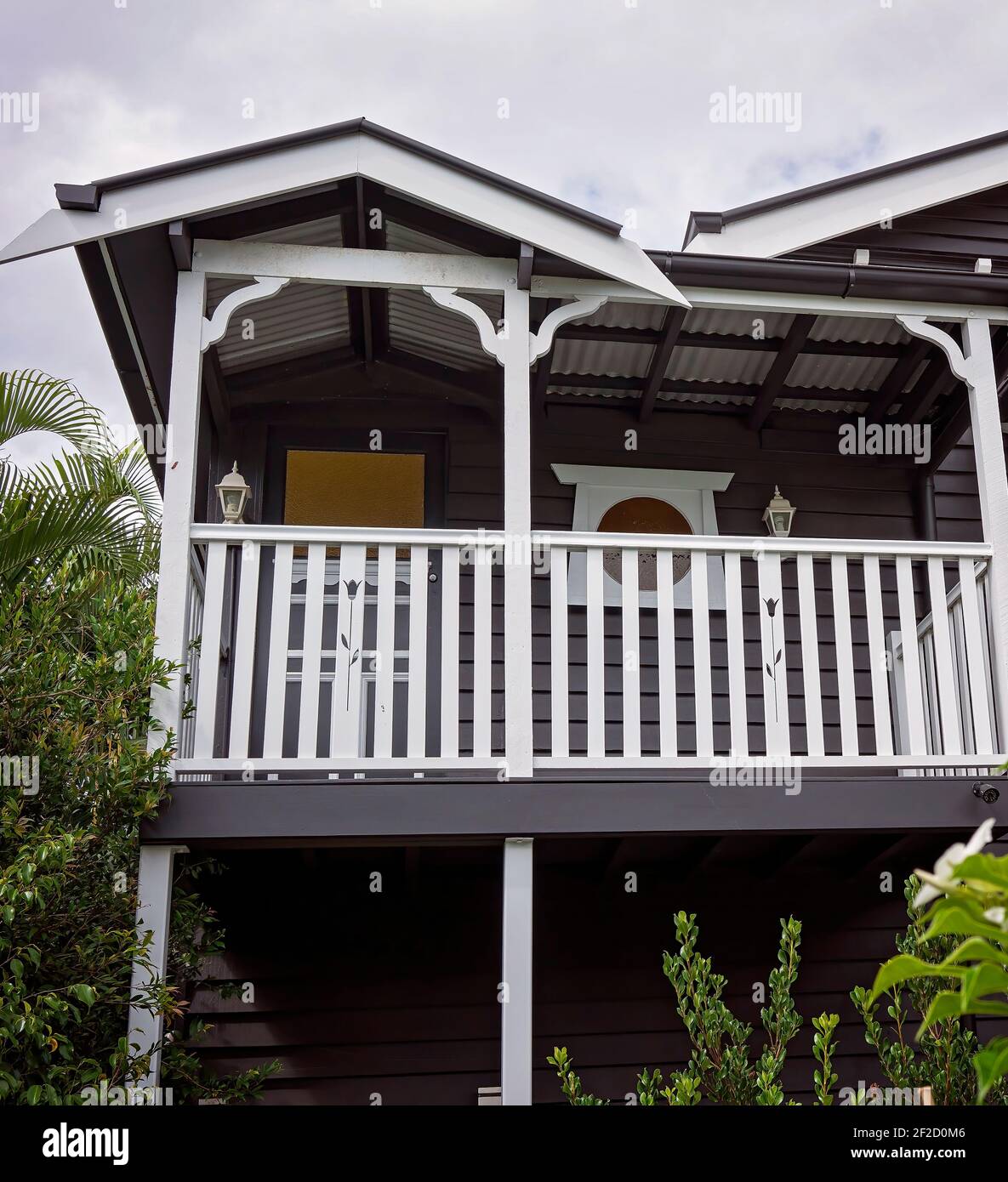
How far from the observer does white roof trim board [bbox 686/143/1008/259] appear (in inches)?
240

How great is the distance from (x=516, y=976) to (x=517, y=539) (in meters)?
1.85

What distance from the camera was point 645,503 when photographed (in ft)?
22.6

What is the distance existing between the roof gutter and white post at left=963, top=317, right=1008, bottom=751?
8.0 inches

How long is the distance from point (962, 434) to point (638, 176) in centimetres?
1872

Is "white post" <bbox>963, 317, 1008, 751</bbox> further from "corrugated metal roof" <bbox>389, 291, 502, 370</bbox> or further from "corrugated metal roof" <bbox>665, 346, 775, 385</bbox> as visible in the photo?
"corrugated metal roof" <bbox>389, 291, 502, 370</bbox>

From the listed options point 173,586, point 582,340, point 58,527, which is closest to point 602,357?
point 582,340

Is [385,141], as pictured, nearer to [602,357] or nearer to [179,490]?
[179,490]

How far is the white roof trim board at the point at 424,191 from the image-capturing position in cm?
483

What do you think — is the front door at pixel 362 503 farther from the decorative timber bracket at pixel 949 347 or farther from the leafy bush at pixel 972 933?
the leafy bush at pixel 972 933

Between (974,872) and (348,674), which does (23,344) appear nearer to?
(348,674)

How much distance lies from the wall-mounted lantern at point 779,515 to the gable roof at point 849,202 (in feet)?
4.78

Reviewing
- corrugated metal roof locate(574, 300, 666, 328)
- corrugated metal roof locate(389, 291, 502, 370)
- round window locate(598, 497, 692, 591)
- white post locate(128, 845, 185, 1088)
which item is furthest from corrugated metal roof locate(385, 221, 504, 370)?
white post locate(128, 845, 185, 1088)

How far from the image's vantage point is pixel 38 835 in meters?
3.88
